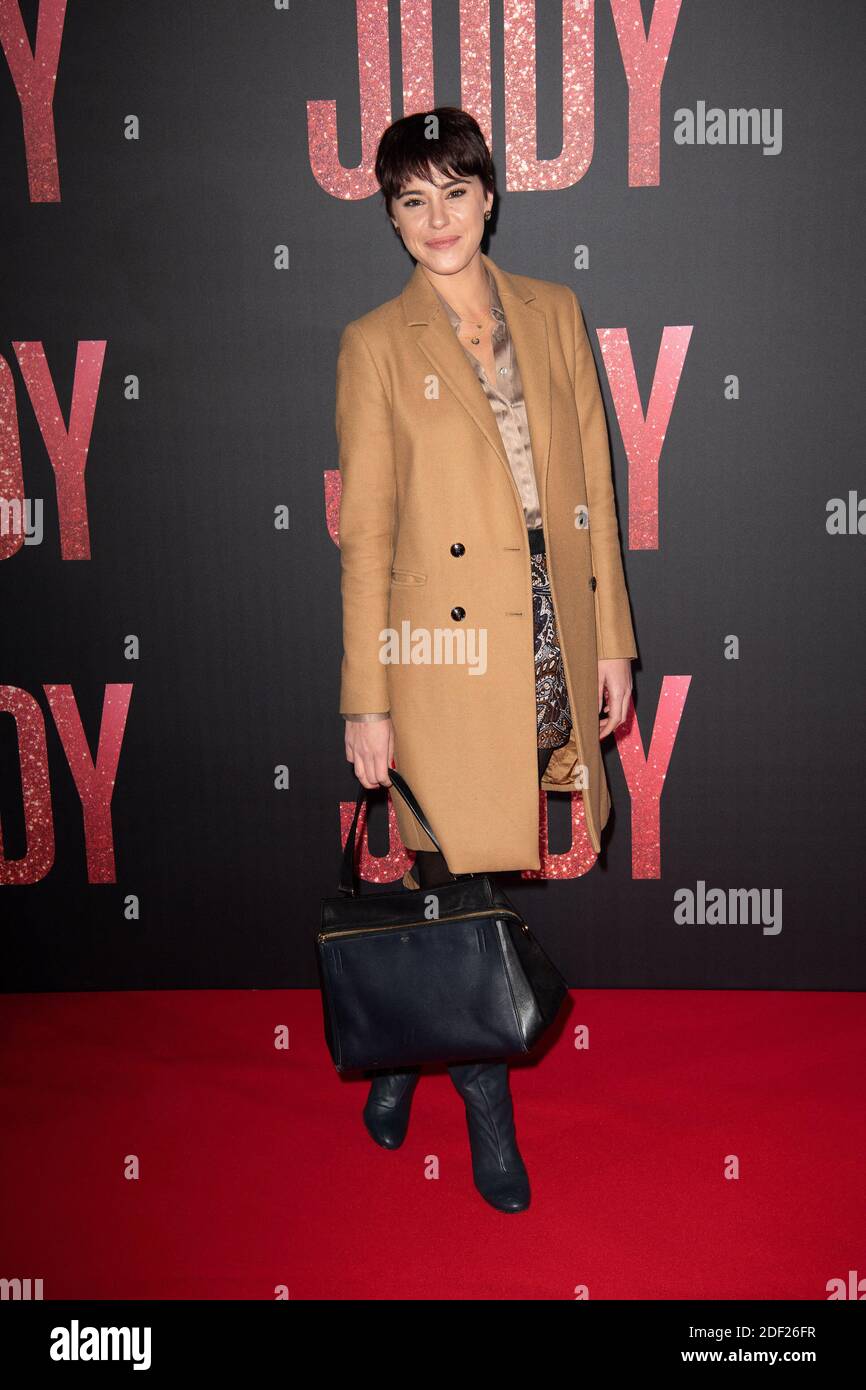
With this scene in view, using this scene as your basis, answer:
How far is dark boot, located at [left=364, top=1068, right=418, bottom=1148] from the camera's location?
2.61m

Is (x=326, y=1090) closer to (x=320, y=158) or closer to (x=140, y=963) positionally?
(x=140, y=963)

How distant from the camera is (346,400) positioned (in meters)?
2.21

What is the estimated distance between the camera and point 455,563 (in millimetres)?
2195

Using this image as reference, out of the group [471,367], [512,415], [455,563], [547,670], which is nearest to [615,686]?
[547,670]

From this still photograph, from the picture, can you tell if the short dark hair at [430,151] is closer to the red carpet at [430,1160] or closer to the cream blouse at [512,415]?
the cream blouse at [512,415]

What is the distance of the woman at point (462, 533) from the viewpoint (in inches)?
85.6

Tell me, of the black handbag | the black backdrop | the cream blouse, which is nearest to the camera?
the black handbag

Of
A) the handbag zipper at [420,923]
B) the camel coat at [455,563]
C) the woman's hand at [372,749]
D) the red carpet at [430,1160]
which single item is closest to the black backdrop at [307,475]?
the red carpet at [430,1160]

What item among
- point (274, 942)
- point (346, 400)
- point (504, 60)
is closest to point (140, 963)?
point (274, 942)

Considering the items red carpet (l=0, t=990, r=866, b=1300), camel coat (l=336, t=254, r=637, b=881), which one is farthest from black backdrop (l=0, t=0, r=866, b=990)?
camel coat (l=336, t=254, r=637, b=881)

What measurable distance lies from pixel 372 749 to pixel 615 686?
56cm

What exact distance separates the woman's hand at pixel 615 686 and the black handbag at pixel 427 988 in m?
0.55

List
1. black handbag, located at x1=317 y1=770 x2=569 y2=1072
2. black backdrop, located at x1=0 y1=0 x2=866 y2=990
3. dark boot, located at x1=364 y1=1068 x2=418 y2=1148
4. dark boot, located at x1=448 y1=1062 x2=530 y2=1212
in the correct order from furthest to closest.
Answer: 1. black backdrop, located at x1=0 y1=0 x2=866 y2=990
2. dark boot, located at x1=364 y1=1068 x2=418 y2=1148
3. dark boot, located at x1=448 y1=1062 x2=530 y2=1212
4. black handbag, located at x1=317 y1=770 x2=569 y2=1072

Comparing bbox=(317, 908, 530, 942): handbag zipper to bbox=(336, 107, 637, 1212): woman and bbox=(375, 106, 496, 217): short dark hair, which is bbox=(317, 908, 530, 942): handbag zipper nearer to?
bbox=(336, 107, 637, 1212): woman
